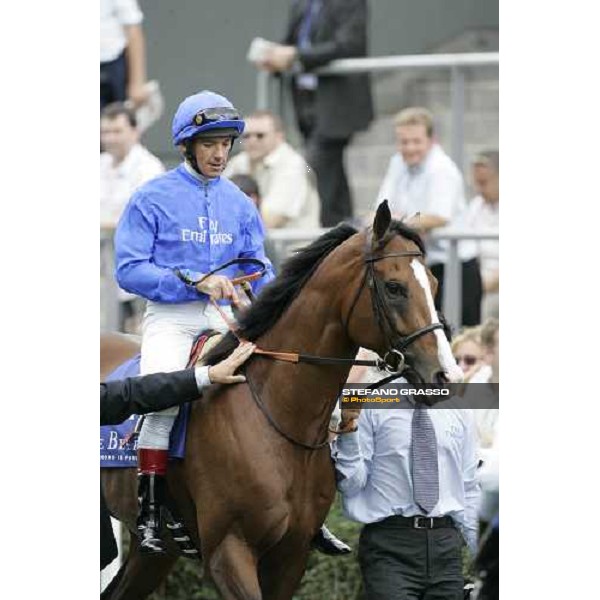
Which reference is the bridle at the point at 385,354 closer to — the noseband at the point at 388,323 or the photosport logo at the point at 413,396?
the noseband at the point at 388,323

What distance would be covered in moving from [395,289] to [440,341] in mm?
286

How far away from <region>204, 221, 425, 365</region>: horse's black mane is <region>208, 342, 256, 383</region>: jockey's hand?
0.25 feet

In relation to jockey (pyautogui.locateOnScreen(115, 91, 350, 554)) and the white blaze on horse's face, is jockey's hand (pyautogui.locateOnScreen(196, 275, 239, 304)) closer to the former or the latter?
jockey (pyautogui.locateOnScreen(115, 91, 350, 554))

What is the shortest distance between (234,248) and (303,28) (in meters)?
1.69

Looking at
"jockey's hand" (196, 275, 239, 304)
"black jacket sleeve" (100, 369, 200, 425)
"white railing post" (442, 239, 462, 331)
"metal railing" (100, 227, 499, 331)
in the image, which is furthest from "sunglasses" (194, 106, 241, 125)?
"white railing post" (442, 239, 462, 331)

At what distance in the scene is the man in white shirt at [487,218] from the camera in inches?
384

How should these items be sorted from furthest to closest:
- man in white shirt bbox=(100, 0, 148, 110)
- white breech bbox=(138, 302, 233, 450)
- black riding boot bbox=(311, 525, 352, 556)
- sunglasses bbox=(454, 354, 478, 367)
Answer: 1. man in white shirt bbox=(100, 0, 148, 110)
2. sunglasses bbox=(454, 354, 478, 367)
3. black riding boot bbox=(311, 525, 352, 556)
4. white breech bbox=(138, 302, 233, 450)

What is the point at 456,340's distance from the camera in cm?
960

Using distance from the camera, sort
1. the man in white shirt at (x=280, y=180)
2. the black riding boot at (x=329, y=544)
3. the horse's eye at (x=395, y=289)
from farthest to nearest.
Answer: the man in white shirt at (x=280, y=180), the black riding boot at (x=329, y=544), the horse's eye at (x=395, y=289)

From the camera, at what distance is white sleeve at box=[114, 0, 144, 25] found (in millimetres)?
9656

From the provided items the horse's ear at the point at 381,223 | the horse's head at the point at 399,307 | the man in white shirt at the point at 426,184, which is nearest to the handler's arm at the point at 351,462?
the horse's head at the point at 399,307
